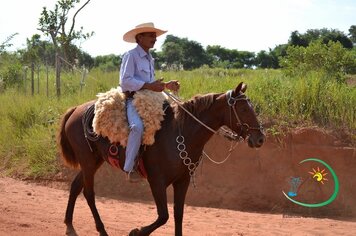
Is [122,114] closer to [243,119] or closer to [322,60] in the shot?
[243,119]

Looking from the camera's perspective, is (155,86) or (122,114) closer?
(155,86)

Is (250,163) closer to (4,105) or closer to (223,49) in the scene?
(4,105)

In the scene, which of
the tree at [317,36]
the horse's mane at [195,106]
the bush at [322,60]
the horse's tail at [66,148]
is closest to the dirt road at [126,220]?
the horse's tail at [66,148]

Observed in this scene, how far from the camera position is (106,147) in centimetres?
638

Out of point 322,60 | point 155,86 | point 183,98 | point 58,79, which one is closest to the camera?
point 155,86

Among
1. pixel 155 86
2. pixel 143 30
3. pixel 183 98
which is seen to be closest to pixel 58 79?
pixel 183 98

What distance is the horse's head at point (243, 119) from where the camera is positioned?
5.41 meters

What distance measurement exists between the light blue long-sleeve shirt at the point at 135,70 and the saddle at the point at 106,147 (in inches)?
28.3

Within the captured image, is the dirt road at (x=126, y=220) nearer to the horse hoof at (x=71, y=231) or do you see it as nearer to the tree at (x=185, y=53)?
the horse hoof at (x=71, y=231)

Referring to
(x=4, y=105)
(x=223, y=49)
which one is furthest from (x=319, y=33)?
(x=4, y=105)

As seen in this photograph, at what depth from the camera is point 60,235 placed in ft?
22.1

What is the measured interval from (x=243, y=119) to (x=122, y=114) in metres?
1.52

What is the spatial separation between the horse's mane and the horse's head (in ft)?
0.87

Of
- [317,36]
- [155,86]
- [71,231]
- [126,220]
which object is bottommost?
[126,220]
